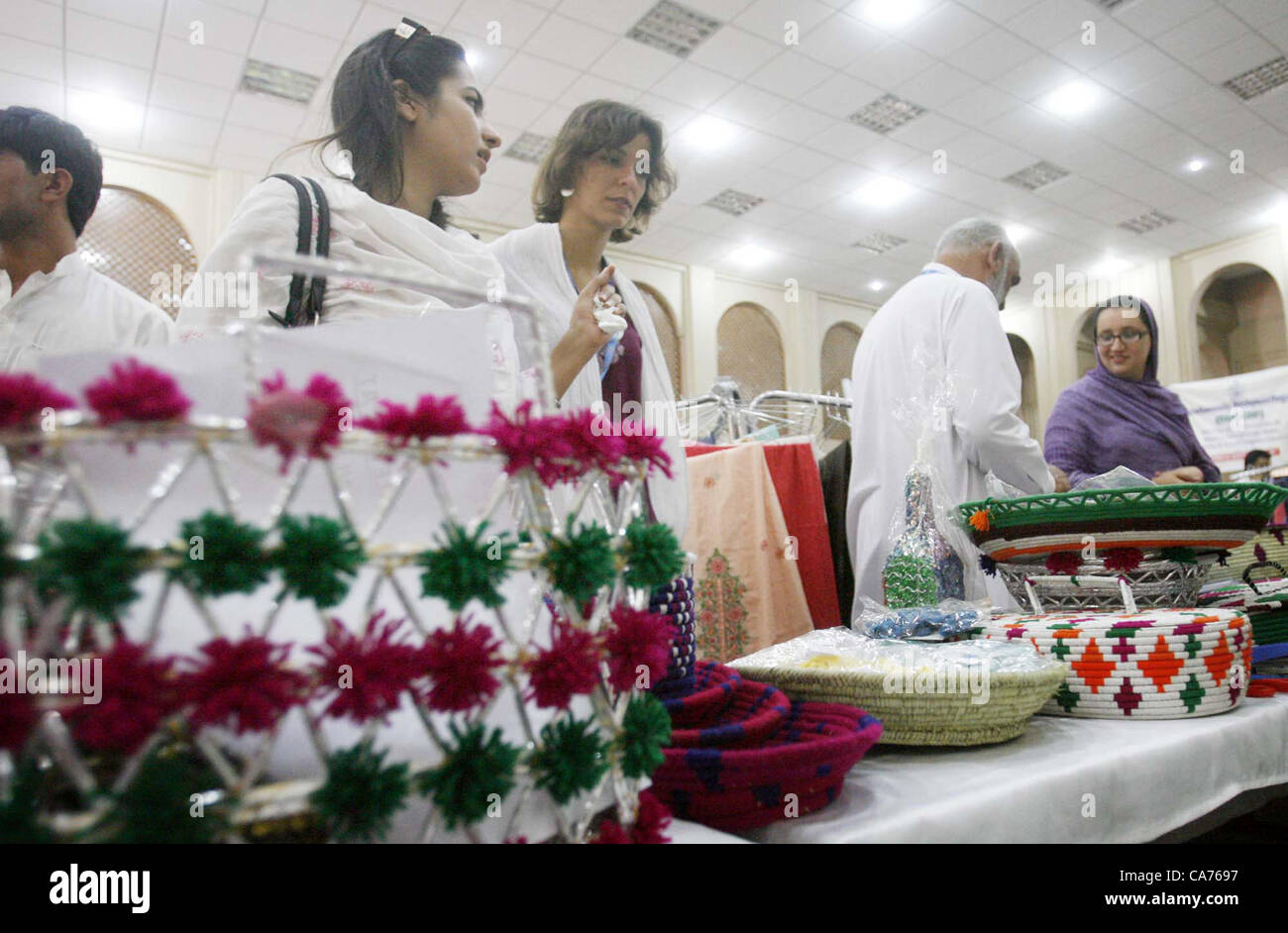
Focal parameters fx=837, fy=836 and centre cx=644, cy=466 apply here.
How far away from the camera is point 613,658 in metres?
0.37

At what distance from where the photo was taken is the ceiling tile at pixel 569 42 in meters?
4.14

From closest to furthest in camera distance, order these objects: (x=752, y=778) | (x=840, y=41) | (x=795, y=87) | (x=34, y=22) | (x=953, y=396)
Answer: (x=752, y=778), (x=953, y=396), (x=34, y=22), (x=840, y=41), (x=795, y=87)

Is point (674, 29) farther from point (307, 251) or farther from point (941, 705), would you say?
point (941, 705)

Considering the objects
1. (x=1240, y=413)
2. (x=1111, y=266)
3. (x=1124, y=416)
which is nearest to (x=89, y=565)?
(x=1124, y=416)

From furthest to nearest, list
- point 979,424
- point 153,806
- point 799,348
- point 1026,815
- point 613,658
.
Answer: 1. point 799,348
2. point 979,424
3. point 1026,815
4. point 613,658
5. point 153,806

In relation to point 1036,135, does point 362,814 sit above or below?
below

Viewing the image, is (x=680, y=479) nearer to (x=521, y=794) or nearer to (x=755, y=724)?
(x=755, y=724)

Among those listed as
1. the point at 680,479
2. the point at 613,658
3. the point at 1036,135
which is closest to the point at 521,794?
the point at 613,658

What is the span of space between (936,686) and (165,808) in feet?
1.77

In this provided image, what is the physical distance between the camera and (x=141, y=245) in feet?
17.0

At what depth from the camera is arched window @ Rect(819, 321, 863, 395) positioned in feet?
28.1

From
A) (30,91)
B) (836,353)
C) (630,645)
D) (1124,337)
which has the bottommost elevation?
(630,645)

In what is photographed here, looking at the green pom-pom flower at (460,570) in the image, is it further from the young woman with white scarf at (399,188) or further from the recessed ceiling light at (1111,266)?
the recessed ceiling light at (1111,266)

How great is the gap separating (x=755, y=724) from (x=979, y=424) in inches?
47.1
